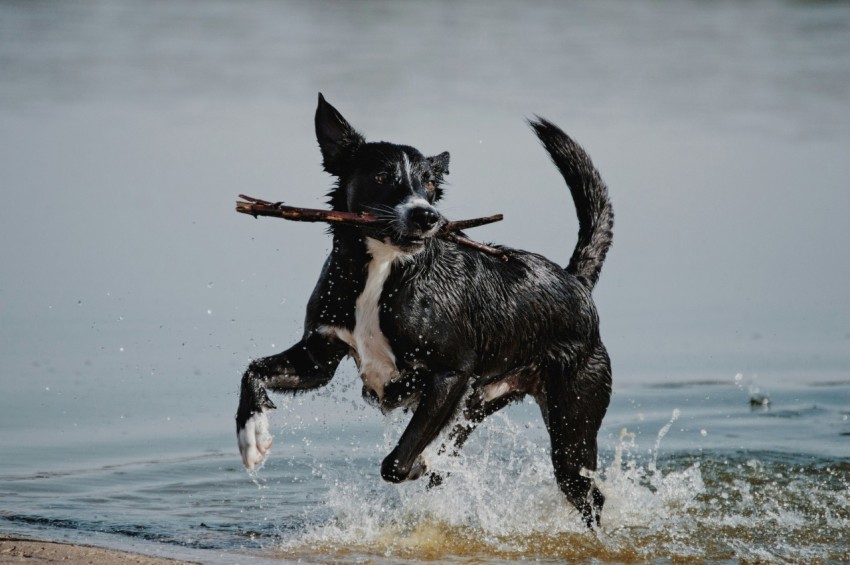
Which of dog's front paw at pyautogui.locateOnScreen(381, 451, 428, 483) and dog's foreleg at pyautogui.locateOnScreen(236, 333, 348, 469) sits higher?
dog's foreleg at pyautogui.locateOnScreen(236, 333, 348, 469)

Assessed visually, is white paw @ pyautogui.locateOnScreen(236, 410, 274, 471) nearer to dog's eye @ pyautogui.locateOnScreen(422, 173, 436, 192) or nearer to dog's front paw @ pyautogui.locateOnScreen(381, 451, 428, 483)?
dog's front paw @ pyautogui.locateOnScreen(381, 451, 428, 483)

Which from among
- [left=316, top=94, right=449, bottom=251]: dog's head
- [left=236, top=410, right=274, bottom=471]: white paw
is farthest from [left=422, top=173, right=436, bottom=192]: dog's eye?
[left=236, top=410, right=274, bottom=471]: white paw

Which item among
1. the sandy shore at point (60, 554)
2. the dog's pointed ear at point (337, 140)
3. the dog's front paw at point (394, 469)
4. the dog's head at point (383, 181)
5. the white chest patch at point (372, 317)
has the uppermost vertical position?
the dog's pointed ear at point (337, 140)

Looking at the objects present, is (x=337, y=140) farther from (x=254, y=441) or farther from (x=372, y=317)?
(x=254, y=441)

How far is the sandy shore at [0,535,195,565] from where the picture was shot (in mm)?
4914

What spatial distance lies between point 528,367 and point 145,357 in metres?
3.36

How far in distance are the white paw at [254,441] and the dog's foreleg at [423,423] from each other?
1.56 ft

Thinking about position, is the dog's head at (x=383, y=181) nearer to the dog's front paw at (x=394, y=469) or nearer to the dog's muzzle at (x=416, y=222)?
the dog's muzzle at (x=416, y=222)

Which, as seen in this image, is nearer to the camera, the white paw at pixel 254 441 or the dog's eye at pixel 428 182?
the white paw at pixel 254 441

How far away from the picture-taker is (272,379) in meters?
5.43

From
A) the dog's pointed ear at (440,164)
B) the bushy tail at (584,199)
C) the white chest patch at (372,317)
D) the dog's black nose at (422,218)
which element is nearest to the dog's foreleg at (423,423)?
the white chest patch at (372,317)

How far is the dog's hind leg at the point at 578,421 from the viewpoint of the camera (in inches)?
237

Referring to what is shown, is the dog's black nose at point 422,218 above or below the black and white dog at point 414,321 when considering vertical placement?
above

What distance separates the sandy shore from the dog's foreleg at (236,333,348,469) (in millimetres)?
509
